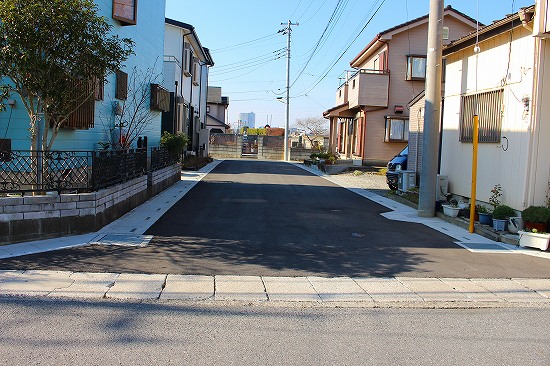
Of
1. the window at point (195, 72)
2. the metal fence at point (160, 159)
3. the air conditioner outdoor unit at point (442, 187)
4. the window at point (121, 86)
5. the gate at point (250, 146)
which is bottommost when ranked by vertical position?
the air conditioner outdoor unit at point (442, 187)

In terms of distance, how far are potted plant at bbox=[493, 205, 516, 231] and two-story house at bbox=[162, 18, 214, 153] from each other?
16.0 metres

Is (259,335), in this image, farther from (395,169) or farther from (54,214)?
(395,169)

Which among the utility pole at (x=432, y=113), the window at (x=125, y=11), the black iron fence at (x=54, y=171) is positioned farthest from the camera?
the window at (x=125, y=11)

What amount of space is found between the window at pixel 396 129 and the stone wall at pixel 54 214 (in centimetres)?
2087

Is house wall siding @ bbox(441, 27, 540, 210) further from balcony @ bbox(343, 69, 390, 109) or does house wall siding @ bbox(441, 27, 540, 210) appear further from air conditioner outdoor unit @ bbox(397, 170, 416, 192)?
balcony @ bbox(343, 69, 390, 109)

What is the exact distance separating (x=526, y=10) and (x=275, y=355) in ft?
26.7

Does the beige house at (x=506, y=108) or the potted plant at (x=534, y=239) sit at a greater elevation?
the beige house at (x=506, y=108)

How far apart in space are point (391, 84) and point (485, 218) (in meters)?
18.4

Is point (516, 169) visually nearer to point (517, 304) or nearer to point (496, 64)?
point (496, 64)

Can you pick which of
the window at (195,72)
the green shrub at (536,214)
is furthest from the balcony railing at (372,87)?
the green shrub at (536,214)

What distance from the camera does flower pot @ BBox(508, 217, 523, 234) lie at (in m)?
9.21

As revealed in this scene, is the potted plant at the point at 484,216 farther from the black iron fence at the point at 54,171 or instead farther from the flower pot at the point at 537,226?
the black iron fence at the point at 54,171

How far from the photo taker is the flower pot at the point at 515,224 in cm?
921

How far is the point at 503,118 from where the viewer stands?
10352 mm
